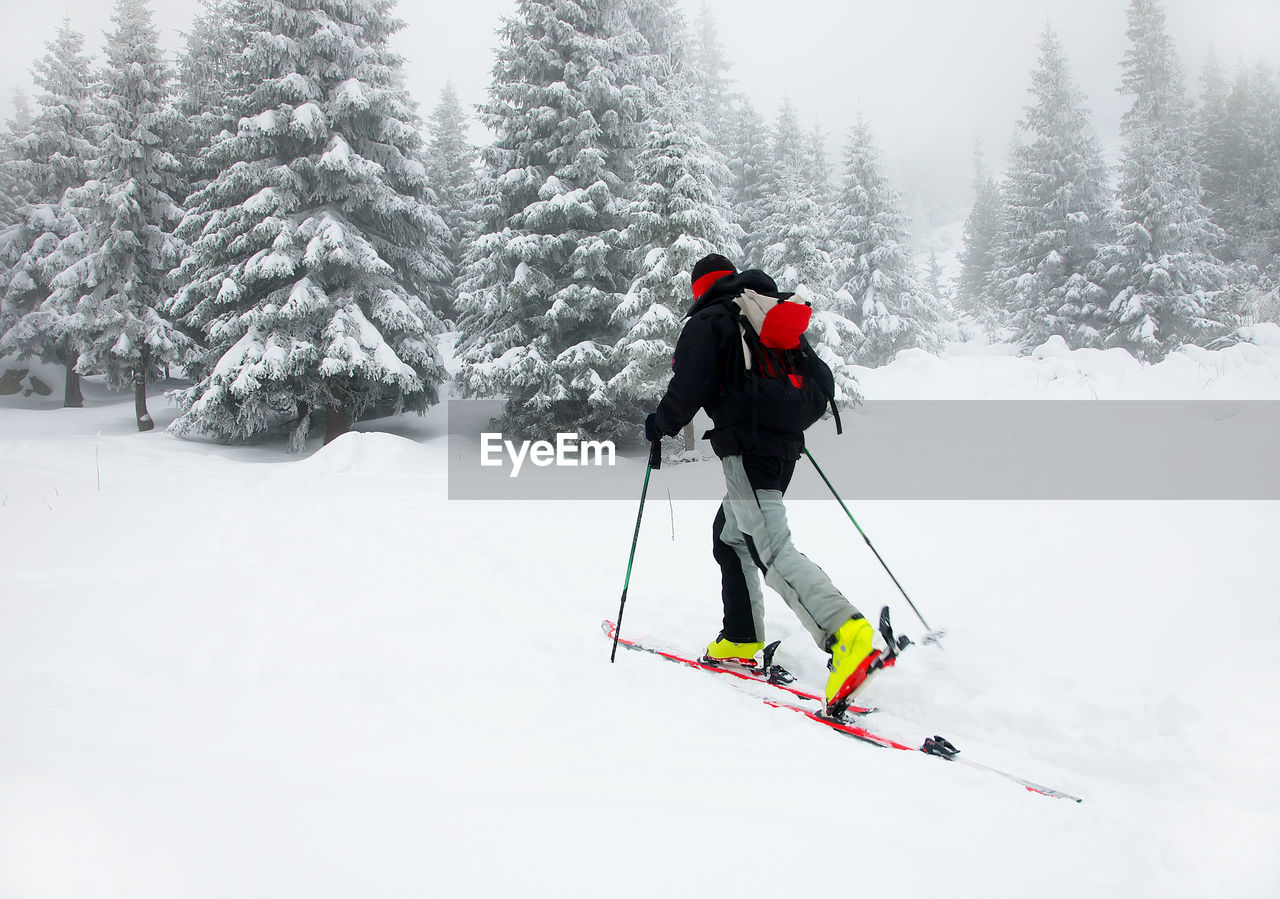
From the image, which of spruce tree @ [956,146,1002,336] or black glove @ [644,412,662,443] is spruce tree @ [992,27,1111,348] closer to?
spruce tree @ [956,146,1002,336]

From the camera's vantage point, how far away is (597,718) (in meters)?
3.03

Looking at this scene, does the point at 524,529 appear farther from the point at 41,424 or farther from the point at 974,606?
the point at 41,424

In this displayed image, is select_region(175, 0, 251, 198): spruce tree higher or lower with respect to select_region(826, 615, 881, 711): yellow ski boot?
higher

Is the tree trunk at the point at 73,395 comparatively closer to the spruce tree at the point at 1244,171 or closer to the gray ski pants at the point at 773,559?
the gray ski pants at the point at 773,559

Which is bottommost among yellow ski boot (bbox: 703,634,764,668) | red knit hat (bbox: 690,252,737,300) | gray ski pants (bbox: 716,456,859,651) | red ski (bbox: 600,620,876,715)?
red ski (bbox: 600,620,876,715)

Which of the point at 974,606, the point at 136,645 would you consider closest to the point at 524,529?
the point at 136,645

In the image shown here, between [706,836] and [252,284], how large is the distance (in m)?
15.7

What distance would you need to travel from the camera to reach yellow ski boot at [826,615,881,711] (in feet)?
9.84

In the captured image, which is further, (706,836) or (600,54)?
(600,54)

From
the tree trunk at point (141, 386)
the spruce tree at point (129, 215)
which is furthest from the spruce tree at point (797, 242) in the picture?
the tree trunk at point (141, 386)

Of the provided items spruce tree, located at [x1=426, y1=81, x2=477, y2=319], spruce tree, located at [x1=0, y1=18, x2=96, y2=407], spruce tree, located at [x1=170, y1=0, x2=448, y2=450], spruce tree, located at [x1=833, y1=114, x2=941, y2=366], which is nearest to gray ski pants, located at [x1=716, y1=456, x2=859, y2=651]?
spruce tree, located at [x1=170, y1=0, x2=448, y2=450]

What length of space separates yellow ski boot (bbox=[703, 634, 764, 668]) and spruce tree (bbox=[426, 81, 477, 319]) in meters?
23.3

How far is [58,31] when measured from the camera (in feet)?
74.5

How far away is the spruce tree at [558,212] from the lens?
13.7 meters
